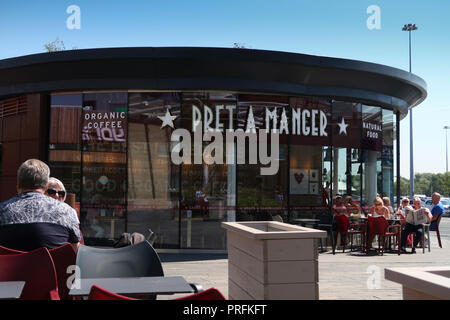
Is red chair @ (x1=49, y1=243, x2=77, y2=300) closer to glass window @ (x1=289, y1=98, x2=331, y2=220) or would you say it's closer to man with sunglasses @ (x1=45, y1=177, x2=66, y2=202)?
man with sunglasses @ (x1=45, y1=177, x2=66, y2=202)

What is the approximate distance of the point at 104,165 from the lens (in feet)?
36.1

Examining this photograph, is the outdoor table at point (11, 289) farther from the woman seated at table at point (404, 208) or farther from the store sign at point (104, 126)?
the woman seated at table at point (404, 208)

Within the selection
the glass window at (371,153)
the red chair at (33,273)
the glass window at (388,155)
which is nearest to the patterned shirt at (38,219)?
the red chair at (33,273)

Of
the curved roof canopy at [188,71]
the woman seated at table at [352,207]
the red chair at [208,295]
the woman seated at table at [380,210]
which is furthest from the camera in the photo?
the woman seated at table at [352,207]

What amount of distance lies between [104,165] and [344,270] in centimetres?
579

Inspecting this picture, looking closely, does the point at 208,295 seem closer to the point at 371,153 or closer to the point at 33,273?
the point at 33,273

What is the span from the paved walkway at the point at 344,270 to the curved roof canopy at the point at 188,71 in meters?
3.81

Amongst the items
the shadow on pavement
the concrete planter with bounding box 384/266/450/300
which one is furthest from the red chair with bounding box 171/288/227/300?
the shadow on pavement

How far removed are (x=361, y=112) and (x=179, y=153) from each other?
4864mm

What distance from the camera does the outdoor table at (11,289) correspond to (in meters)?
2.58

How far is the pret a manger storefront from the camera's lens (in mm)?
10664

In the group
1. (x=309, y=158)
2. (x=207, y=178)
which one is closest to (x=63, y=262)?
(x=207, y=178)

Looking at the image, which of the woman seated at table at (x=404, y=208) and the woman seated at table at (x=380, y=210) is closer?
the woman seated at table at (x=380, y=210)
